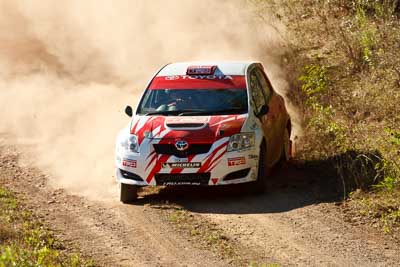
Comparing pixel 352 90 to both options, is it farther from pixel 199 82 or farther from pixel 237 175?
pixel 237 175

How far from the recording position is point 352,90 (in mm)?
18125

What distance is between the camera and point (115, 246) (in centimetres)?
1100

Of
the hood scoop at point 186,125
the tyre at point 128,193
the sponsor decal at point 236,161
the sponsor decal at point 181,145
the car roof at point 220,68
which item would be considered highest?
the car roof at point 220,68

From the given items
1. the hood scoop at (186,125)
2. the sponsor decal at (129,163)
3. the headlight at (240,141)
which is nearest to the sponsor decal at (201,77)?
the hood scoop at (186,125)

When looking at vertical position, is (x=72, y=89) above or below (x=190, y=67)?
below

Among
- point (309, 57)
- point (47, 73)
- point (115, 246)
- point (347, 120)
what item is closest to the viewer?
point (115, 246)

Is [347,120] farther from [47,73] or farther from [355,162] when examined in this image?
[47,73]

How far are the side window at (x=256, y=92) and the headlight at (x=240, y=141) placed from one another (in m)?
0.82

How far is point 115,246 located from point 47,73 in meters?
12.7

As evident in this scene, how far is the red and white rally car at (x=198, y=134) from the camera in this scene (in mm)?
12836

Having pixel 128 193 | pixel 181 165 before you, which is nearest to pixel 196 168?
pixel 181 165

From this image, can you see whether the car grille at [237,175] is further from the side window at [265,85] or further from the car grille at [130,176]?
Result: the side window at [265,85]

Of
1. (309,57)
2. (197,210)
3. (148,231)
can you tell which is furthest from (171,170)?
(309,57)

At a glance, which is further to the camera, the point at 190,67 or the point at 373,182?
the point at 190,67
